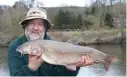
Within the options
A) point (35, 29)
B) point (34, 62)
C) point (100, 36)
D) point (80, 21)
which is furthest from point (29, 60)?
point (80, 21)

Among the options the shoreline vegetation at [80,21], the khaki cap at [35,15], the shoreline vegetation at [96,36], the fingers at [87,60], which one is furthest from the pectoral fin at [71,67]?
the shoreline vegetation at [96,36]

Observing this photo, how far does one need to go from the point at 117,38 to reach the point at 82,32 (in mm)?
3417

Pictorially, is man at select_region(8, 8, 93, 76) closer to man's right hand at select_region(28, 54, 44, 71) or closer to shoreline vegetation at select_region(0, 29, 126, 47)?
man's right hand at select_region(28, 54, 44, 71)

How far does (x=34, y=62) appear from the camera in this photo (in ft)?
9.92

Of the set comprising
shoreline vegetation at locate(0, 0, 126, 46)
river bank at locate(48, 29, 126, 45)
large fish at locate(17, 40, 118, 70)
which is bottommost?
river bank at locate(48, 29, 126, 45)

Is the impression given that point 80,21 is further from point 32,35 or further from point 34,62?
point 34,62

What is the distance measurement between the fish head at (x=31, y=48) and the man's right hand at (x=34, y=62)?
5 centimetres

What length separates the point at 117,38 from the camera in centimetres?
3200

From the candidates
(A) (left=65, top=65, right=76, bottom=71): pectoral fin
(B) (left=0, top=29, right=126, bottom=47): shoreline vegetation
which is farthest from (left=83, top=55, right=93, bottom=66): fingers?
(B) (left=0, top=29, right=126, bottom=47): shoreline vegetation

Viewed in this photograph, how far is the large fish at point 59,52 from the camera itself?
300cm

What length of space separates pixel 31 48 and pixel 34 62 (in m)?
0.13

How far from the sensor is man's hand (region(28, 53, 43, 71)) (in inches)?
119

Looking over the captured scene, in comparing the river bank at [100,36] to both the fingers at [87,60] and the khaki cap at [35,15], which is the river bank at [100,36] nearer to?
the khaki cap at [35,15]

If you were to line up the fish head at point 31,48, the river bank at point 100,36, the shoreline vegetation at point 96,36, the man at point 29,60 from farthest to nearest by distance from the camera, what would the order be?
the river bank at point 100,36
the shoreline vegetation at point 96,36
the man at point 29,60
the fish head at point 31,48
